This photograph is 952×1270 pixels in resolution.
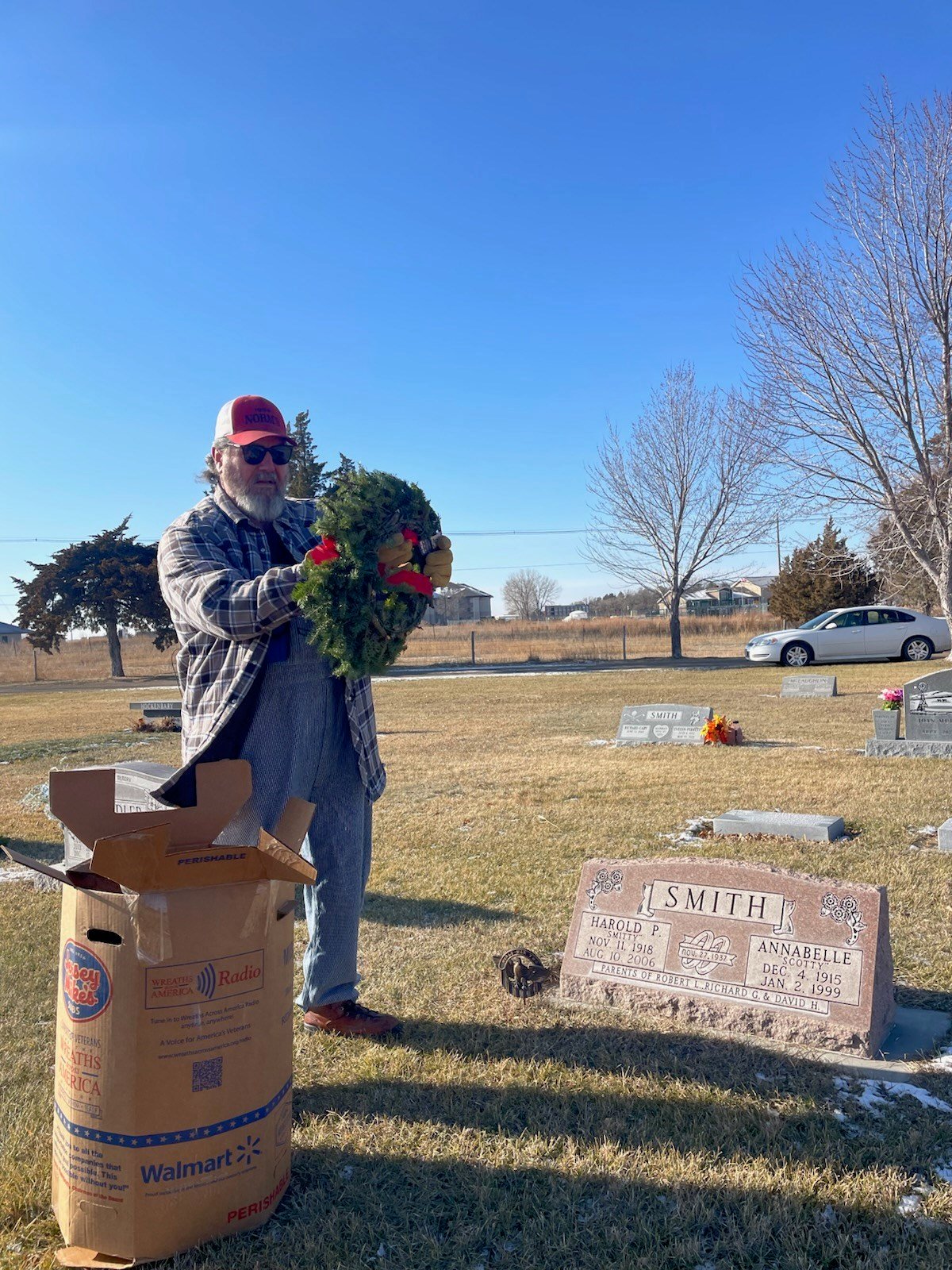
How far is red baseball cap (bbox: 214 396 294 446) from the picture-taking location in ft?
9.56

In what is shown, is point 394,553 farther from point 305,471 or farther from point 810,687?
point 305,471

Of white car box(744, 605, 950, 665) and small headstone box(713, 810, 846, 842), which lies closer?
small headstone box(713, 810, 846, 842)

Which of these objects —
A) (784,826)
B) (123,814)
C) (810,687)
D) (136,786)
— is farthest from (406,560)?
(810,687)

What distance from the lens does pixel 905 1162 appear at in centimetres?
241

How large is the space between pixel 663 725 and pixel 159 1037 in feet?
31.4

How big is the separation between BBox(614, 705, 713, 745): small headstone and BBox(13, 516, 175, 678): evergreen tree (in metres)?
25.4

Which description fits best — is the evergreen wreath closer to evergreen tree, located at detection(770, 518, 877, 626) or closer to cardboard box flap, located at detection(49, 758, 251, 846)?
cardboard box flap, located at detection(49, 758, 251, 846)

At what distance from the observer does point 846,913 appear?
Answer: 123 inches

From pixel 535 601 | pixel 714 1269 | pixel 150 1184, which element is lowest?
pixel 714 1269

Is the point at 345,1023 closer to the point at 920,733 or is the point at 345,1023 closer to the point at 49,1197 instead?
the point at 49,1197

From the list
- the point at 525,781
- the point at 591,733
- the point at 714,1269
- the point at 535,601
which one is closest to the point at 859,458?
the point at 591,733

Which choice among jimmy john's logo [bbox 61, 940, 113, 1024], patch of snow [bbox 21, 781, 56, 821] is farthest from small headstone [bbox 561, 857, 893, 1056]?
→ patch of snow [bbox 21, 781, 56, 821]

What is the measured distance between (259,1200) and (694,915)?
181 centimetres

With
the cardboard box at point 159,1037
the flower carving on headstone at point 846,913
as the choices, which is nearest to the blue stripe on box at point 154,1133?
the cardboard box at point 159,1037
